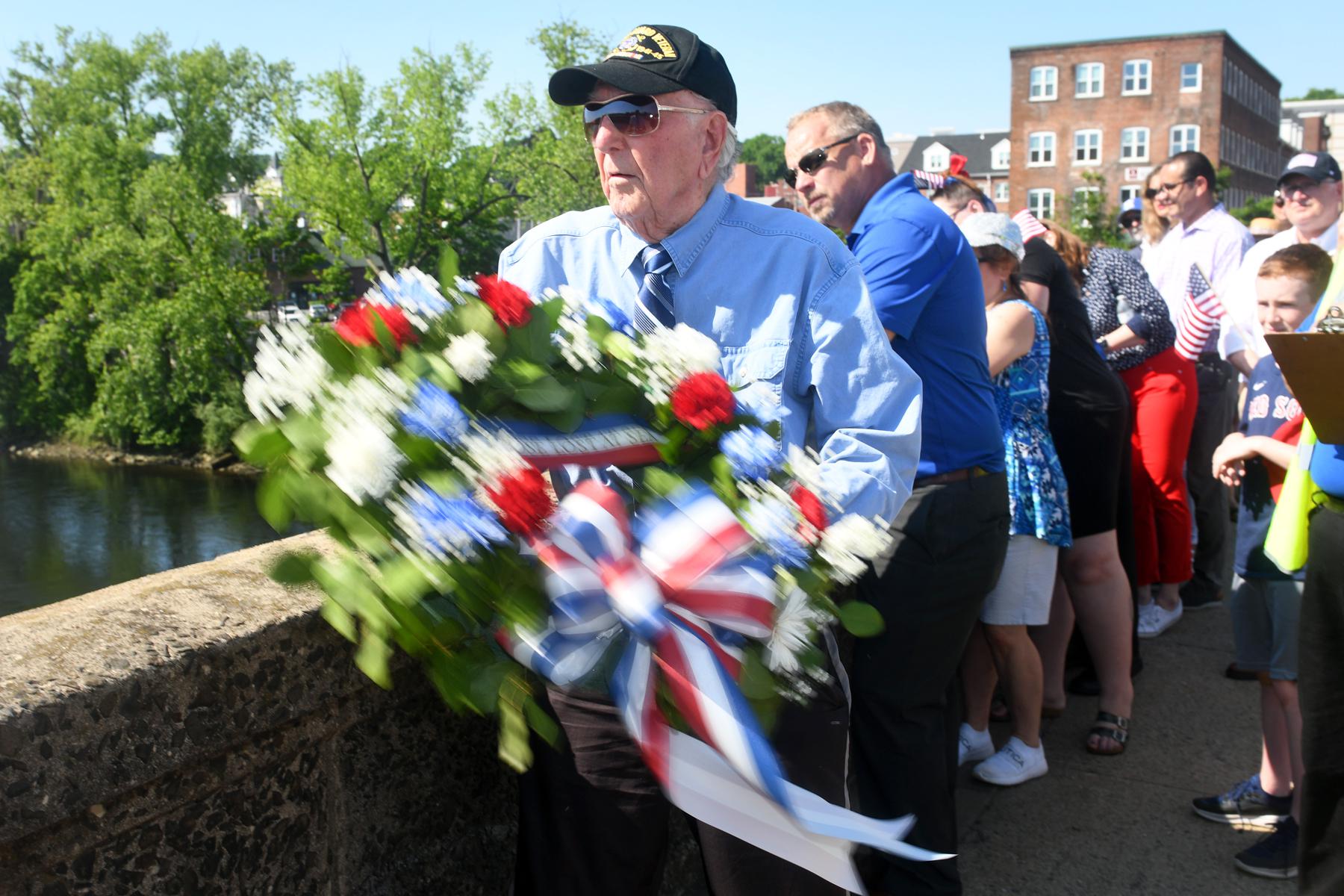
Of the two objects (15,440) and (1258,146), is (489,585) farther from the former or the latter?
(1258,146)

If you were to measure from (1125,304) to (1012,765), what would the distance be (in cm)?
244

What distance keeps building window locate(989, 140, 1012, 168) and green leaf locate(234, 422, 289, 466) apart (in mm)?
86088

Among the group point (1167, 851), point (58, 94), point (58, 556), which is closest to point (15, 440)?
point (58, 94)

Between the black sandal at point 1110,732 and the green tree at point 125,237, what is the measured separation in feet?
156

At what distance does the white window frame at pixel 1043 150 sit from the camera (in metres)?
65.3

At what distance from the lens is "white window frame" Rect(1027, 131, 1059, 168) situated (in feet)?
214

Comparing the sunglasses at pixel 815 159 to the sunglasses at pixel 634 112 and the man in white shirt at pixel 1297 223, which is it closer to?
the sunglasses at pixel 634 112

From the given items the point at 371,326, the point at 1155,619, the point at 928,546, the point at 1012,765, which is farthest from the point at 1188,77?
the point at 371,326

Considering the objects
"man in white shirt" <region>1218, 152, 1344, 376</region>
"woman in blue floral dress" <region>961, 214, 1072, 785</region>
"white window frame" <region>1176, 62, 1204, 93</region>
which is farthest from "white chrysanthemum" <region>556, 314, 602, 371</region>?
"white window frame" <region>1176, 62, 1204, 93</region>

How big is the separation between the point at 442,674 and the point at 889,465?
2.94 ft

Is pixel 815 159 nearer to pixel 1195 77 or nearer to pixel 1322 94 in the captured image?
pixel 1195 77

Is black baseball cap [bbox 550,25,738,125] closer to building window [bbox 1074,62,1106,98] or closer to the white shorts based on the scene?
the white shorts

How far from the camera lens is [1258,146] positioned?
2960 inches

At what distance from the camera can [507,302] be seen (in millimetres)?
1610
